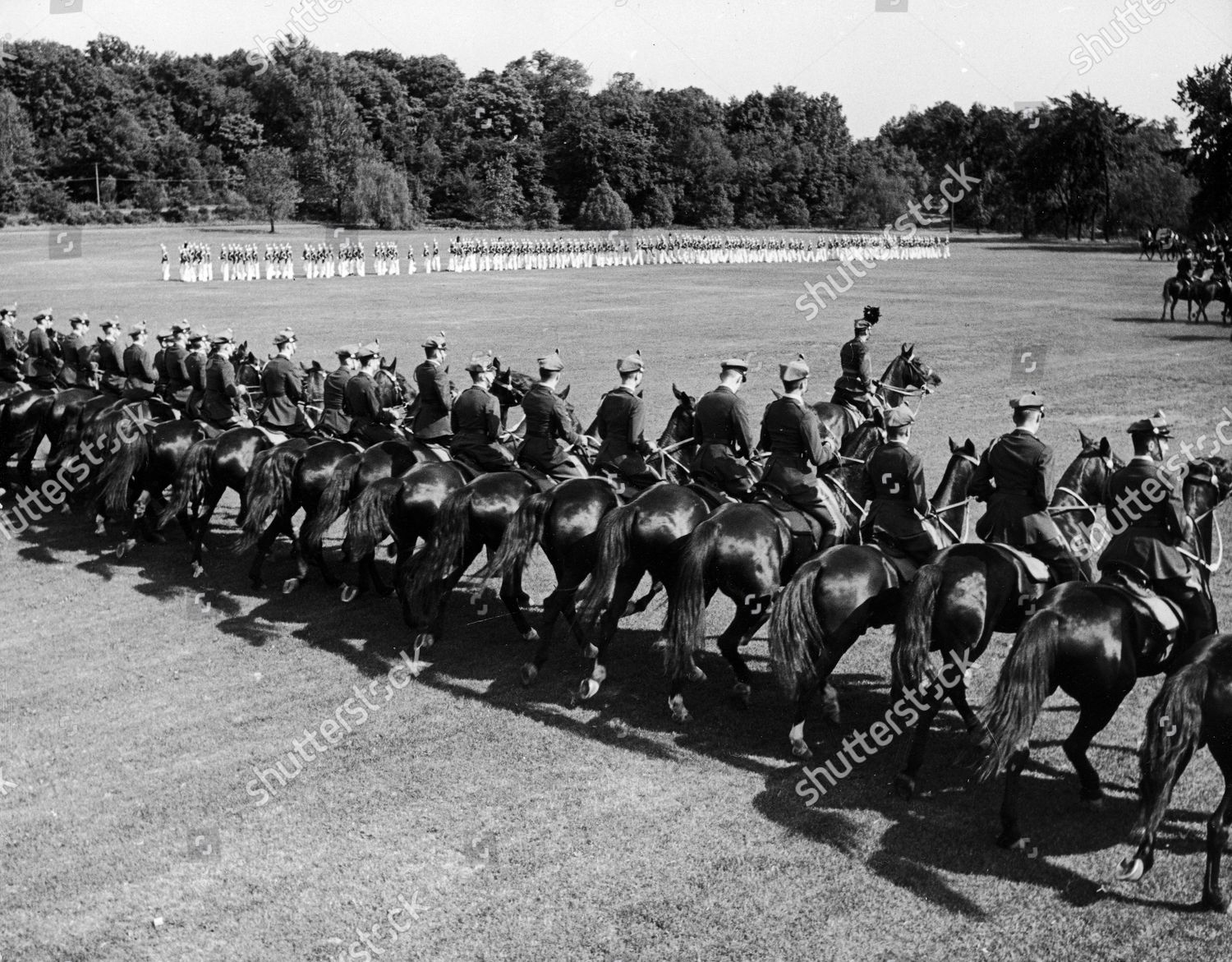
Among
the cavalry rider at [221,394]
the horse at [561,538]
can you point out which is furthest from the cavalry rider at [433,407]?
the cavalry rider at [221,394]

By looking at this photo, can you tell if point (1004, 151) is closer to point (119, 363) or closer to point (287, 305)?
point (287, 305)

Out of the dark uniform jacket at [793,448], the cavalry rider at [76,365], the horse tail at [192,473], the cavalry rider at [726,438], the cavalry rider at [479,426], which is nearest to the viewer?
the dark uniform jacket at [793,448]

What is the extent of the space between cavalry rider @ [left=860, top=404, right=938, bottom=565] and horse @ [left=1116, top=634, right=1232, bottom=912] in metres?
2.51

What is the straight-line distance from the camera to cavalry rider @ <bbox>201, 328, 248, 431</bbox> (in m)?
14.4

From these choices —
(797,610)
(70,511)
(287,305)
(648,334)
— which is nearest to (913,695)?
(797,610)

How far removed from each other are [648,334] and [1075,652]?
25344 millimetres

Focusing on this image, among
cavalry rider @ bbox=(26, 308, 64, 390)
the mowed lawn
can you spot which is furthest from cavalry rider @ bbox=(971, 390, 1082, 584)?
cavalry rider @ bbox=(26, 308, 64, 390)

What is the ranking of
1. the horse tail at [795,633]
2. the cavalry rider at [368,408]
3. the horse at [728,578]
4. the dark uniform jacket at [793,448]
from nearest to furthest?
the horse tail at [795,633], the horse at [728,578], the dark uniform jacket at [793,448], the cavalry rider at [368,408]

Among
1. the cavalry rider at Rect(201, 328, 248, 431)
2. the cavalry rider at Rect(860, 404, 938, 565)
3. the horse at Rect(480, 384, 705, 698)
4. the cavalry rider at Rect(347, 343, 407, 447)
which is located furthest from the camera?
the cavalry rider at Rect(201, 328, 248, 431)

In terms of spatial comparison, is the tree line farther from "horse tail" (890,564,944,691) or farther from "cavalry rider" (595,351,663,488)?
"horse tail" (890,564,944,691)

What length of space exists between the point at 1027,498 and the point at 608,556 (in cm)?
328

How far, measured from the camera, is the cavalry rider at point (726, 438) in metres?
10.3

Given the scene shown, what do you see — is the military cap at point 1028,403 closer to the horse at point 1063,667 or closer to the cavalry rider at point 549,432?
the horse at point 1063,667

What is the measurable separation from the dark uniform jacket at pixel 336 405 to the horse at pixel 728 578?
5626 mm
